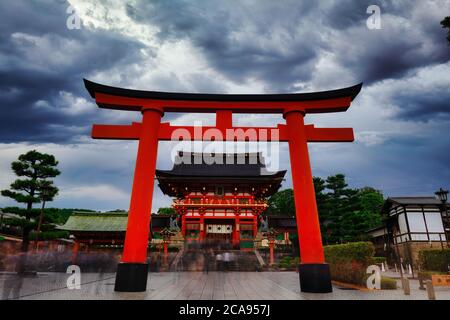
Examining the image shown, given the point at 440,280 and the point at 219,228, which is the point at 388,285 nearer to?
the point at 440,280

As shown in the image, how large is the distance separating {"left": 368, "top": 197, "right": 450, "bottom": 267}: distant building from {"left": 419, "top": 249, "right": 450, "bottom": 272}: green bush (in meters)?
2.87

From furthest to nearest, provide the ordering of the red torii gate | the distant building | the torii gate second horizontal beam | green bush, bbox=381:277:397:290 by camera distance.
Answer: the distant building < green bush, bbox=381:277:397:290 < the torii gate second horizontal beam < the red torii gate

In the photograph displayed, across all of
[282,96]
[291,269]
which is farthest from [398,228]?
[282,96]

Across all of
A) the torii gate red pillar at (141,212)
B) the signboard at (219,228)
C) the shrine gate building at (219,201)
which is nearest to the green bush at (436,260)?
the shrine gate building at (219,201)

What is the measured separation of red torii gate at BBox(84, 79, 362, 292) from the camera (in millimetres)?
7840

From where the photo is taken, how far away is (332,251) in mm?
12156

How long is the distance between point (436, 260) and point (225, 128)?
15.9 metres

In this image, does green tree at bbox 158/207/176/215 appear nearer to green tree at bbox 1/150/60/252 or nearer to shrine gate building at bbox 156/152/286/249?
shrine gate building at bbox 156/152/286/249

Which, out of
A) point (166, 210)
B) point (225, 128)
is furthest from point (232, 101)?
point (166, 210)

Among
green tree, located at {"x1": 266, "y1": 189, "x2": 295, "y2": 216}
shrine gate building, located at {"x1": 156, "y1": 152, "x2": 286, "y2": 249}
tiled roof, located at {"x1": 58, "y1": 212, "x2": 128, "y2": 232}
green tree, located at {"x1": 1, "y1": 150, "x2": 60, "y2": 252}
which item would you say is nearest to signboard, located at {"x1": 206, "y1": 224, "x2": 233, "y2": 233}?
shrine gate building, located at {"x1": 156, "y1": 152, "x2": 286, "y2": 249}

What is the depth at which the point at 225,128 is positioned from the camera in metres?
8.90
